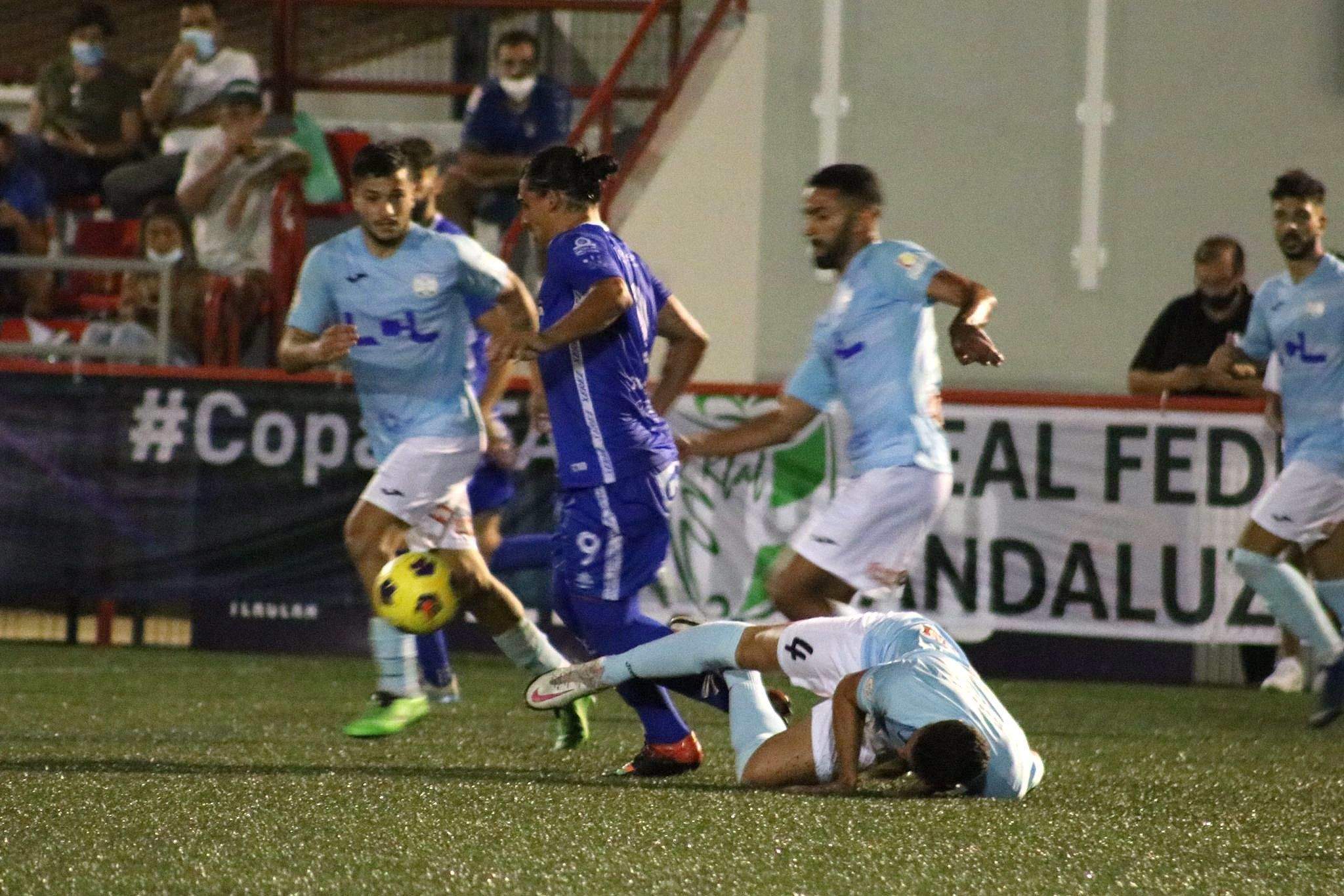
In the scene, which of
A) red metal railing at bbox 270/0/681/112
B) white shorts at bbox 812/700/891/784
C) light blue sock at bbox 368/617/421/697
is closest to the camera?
white shorts at bbox 812/700/891/784

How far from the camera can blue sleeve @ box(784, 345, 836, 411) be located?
23.5ft

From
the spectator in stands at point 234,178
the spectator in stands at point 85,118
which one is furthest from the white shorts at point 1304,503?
the spectator in stands at point 85,118

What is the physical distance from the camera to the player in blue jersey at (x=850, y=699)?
218 inches

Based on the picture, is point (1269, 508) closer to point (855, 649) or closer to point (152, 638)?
point (855, 649)

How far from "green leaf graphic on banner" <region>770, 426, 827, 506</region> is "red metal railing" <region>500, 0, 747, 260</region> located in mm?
2853

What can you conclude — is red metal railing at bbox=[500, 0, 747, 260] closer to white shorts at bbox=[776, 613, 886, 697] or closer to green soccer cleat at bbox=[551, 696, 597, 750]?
green soccer cleat at bbox=[551, 696, 597, 750]

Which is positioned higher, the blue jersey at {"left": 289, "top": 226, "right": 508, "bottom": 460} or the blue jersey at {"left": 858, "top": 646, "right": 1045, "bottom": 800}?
the blue jersey at {"left": 289, "top": 226, "right": 508, "bottom": 460}

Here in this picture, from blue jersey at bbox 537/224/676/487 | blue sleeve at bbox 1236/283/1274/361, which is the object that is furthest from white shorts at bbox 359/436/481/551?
blue sleeve at bbox 1236/283/1274/361

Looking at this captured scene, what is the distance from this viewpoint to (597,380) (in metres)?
6.41

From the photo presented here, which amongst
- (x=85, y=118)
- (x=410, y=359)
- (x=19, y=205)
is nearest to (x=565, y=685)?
(x=410, y=359)

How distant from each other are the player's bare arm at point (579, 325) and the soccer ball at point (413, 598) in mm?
1217

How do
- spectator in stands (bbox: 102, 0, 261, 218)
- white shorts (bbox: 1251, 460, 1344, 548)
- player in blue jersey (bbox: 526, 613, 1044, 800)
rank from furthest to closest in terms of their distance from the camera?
spectator in stands (bbox: 102, 0, 261, 218)
white shorts (bbox: 1251, 460, 1344, 548)
player in blue jersey (bbox: 526, 613, 1044, 800)

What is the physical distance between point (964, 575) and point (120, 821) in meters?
6.51

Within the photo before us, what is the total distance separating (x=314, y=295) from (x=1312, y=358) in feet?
13.6
